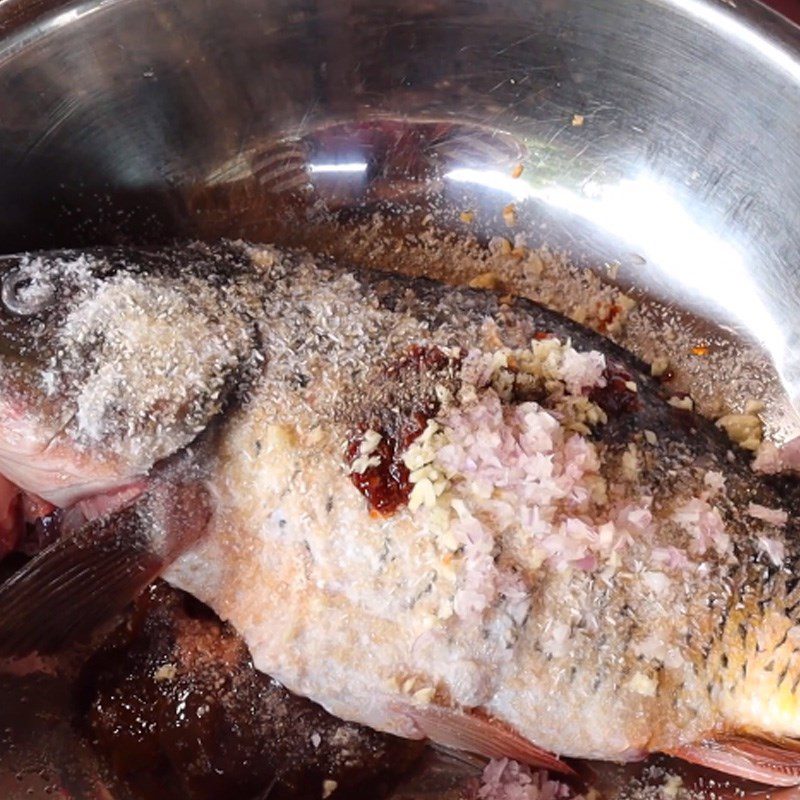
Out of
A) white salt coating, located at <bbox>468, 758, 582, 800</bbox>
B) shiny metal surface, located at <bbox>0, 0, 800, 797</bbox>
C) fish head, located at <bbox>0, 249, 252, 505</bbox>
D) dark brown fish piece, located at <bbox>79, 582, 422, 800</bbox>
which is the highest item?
shiny metal surface, located at <bbox>0, 0, 800, 797</bbox>

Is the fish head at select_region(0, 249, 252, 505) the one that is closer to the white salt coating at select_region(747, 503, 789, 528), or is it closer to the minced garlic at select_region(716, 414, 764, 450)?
the white salt coating at select_region(747, 503, 789, 528)

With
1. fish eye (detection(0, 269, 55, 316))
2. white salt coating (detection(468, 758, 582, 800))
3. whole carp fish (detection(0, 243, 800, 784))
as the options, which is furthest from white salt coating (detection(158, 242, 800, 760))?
fish eye (detection(0, 269, 55, 316))

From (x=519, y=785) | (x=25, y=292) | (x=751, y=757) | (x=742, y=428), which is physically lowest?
(x=519, y=785)

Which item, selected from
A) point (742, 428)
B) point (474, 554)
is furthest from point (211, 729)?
point (742, 428)

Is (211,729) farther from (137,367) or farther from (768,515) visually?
(768,515)

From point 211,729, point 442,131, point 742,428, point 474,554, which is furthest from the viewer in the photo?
point 442,131

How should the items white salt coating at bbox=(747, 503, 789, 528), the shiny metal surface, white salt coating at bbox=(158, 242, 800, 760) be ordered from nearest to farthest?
1. white salt coating at bbox=(158, 242, 800, 760)
2. white salt coating at bbox=(747, 503, 789, 528)
3. the shiny metal surface

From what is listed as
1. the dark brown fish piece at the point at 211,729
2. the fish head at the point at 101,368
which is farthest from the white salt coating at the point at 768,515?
the fish head at the point at 101,368

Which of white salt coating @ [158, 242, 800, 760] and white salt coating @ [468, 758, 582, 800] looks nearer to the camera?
white salt coating @ [158, 242, 800, 760]
